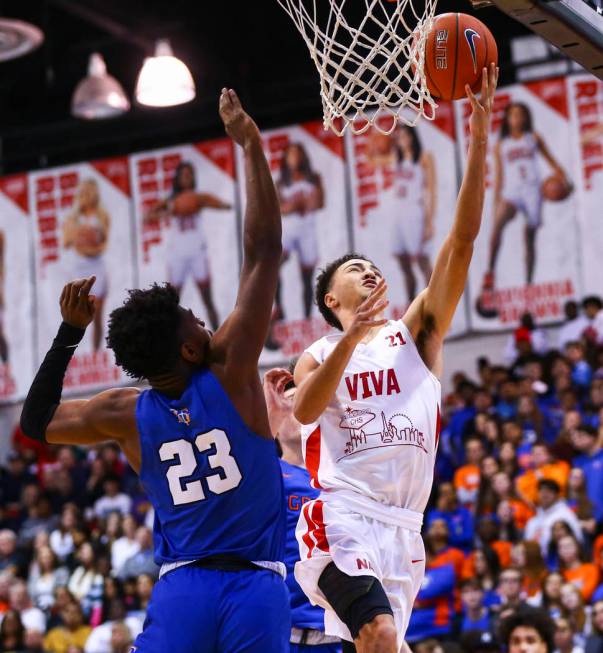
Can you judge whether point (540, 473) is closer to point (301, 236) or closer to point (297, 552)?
point (301, 236)

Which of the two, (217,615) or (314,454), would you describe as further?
(314,454)

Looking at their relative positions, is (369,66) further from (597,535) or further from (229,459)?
(597,535)

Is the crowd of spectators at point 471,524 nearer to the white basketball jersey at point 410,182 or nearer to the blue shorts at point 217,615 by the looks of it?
the white basketball jersey at point 410,182

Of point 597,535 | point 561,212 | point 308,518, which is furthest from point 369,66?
point 561,212

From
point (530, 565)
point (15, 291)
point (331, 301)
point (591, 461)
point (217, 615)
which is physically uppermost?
point (15, 291)

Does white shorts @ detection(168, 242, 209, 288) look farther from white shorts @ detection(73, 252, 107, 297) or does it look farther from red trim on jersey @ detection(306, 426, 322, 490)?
red trim on jersey @ detection(306, 426, 322, 490)

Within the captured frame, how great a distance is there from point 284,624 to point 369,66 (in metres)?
2.81

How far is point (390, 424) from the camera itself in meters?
5.16

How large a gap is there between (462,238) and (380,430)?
845 mm

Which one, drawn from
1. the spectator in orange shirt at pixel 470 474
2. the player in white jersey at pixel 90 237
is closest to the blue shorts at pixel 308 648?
the spectator in orange shirt at pixel 470 474

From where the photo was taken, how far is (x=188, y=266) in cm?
1678

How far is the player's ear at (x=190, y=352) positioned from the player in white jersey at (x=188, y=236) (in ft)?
40.7

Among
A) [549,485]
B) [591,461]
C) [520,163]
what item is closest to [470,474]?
[591,461]

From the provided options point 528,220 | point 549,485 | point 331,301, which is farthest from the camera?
point 528,220
